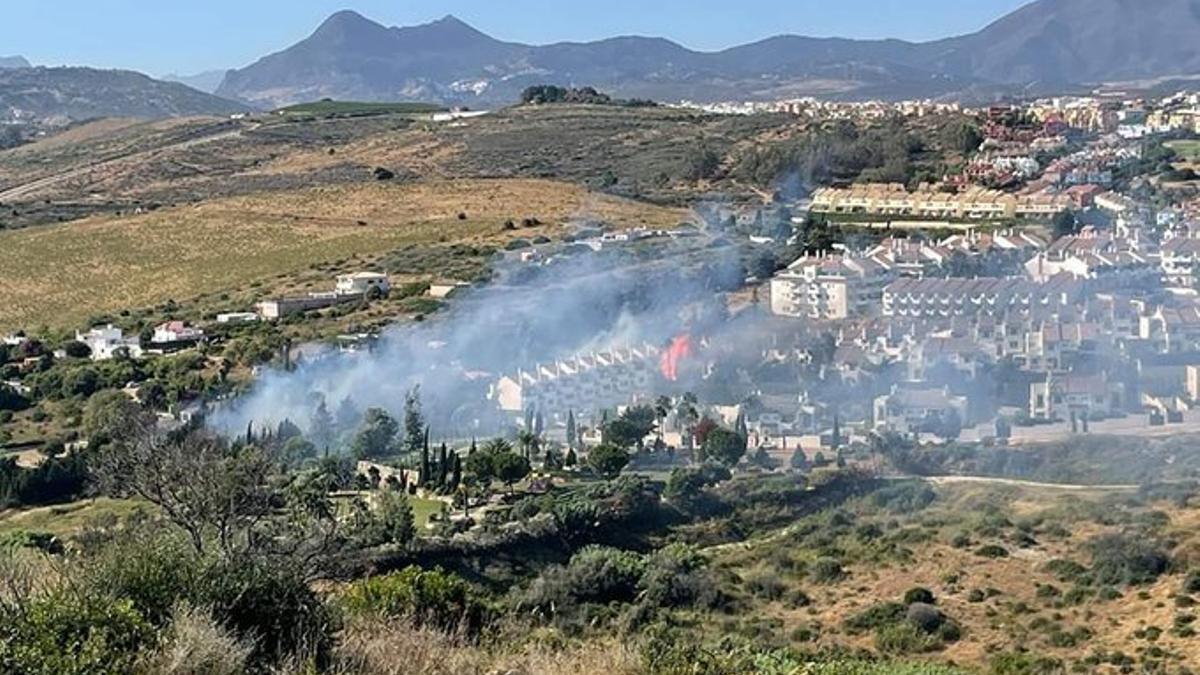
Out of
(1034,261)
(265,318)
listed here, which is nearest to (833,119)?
→ (1034,261)

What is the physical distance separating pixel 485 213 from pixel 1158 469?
80.1 feet

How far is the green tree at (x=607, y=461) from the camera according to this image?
17922 millimetres

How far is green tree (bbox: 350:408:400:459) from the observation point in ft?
62.0

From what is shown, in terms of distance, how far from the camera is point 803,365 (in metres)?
23.8

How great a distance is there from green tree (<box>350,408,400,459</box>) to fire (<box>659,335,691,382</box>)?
532 centimetres

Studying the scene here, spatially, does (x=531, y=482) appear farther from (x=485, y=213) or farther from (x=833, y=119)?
(x=833, y=119)

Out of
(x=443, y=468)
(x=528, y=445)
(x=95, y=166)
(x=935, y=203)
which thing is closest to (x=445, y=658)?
(x=443, y=468)

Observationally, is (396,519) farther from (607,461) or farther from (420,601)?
(420,601)

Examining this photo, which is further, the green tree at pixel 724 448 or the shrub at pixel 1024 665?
the green tree at pixel 724 448

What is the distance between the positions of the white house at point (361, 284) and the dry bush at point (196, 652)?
24498mm

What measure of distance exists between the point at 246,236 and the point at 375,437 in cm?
2041

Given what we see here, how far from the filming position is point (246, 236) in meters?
38.0

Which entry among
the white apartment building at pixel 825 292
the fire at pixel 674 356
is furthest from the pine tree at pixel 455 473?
the white apartment building at pixel 825 292

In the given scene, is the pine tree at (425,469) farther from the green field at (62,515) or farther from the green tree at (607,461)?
the green field at (62,515)
